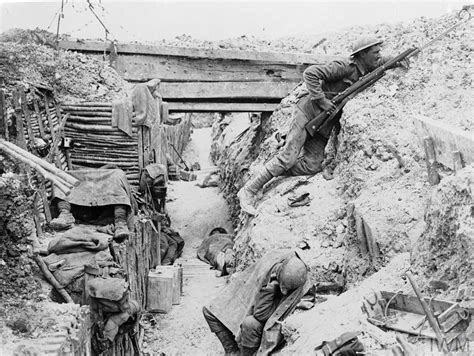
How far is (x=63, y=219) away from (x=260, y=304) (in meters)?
2.94

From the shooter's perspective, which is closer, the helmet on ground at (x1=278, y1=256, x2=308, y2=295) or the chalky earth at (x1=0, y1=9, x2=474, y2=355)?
the chalky earth at (x1=0, y1=9, x2=474, y2=355)

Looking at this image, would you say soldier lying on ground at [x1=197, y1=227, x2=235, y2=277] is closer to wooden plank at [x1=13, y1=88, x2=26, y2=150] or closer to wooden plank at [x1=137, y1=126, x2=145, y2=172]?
wooden plank at [x1=137, y1=126, x2=145, y2=172]

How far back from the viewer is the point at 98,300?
7.53 meters

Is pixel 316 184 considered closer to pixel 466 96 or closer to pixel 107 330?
pixel 466 96

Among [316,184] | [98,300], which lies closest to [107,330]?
[98,300]

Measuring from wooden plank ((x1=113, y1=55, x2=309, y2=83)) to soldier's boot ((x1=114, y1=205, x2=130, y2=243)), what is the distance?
4.90m

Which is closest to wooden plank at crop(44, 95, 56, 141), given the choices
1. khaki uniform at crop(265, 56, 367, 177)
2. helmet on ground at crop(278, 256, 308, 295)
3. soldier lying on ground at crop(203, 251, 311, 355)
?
khaki uniform at crop(265, 56, 367, 177)

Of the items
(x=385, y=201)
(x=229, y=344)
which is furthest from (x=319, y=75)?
(x=229, y=344)

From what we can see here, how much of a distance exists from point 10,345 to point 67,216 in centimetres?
376

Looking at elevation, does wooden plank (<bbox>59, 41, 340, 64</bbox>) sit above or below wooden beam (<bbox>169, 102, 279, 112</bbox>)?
above

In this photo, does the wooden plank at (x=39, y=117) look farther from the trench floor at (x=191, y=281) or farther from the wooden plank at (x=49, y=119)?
the trench floor at (x=191, y=281)

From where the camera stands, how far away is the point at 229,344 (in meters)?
8.55

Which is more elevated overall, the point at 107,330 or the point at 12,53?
the point at 12,53

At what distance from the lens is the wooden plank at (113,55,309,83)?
1441cm
